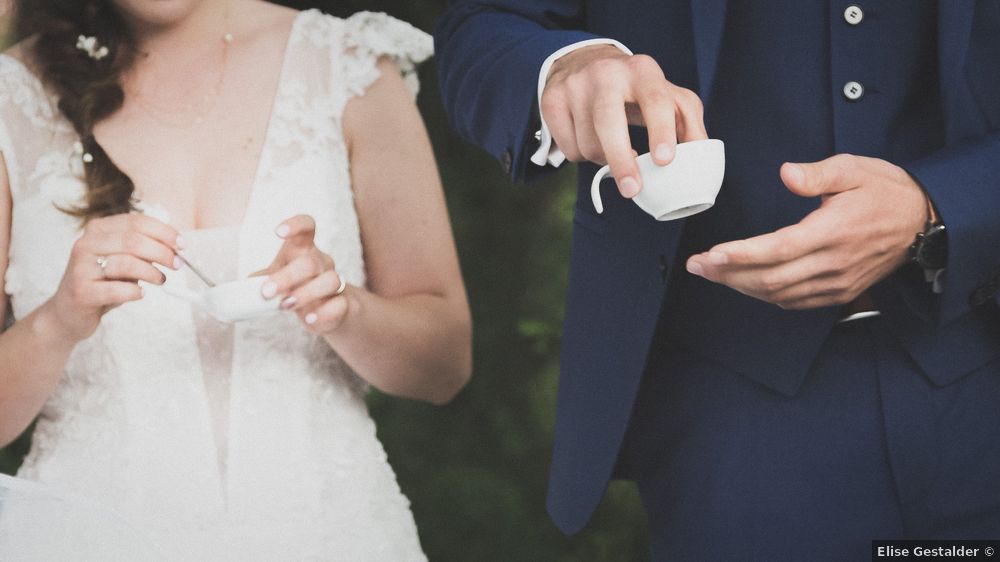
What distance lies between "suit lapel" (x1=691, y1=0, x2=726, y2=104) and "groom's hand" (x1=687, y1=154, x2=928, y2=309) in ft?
0.68

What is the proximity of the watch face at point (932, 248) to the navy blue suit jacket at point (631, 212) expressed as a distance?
1 cm

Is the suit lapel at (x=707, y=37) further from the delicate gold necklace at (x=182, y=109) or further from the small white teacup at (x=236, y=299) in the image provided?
the delicate gold necklace at (x=182, y=109)

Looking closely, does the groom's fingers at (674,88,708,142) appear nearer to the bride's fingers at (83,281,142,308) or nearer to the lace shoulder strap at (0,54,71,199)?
the bride's fingers at (83,281,142,308)

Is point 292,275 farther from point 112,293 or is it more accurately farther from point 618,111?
point 618,111

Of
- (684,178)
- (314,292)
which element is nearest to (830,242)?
(684,178)

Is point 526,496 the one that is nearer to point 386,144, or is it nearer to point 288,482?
point 288,482

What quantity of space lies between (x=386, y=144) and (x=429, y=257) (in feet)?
0.62

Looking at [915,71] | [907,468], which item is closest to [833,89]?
[915,71]

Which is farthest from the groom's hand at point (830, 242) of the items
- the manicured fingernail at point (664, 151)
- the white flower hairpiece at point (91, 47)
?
the white flower hairpiece at point (91, 47)

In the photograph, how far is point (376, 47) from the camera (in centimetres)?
158

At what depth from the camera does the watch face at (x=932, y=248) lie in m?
1.05

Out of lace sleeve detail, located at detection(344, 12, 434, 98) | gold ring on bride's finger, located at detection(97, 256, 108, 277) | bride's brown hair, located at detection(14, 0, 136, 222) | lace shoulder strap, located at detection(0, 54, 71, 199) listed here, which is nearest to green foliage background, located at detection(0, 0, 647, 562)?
lace sleeve detail, located at detection(344, 12, 434, 98)

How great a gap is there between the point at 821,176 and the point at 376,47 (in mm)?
834

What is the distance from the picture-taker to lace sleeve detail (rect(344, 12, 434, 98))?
1575 millimetres
